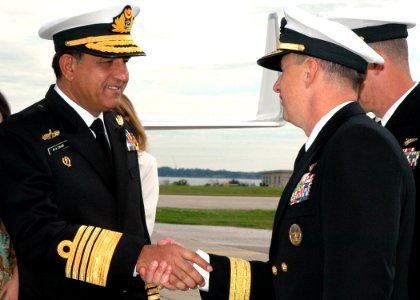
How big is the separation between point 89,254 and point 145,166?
2083 mm

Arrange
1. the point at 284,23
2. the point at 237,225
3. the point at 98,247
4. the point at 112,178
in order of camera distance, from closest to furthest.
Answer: the point at 284,23 < the point at 98,247 < the point at 112,178 < the point at 237,225

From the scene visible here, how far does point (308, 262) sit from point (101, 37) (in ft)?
5.88

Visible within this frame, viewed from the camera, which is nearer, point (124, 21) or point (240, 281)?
point (240, 281)

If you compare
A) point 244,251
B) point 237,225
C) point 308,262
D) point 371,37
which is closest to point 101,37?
point 371,37

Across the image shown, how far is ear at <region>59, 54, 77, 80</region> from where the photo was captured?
12.8ft

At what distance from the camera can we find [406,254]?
2.80 meters

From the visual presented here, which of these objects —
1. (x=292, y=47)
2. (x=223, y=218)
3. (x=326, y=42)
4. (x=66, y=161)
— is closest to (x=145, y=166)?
(x=66, y=161)

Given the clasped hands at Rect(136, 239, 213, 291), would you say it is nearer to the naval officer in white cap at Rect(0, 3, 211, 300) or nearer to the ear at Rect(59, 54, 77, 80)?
the naval officer in white cap at Rect(0, 3, 211, 300)

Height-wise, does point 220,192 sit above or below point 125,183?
below

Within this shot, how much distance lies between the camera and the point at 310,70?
2.96m

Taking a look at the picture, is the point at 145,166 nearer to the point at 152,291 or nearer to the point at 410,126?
the point at 152,291

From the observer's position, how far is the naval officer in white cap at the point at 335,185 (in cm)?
256

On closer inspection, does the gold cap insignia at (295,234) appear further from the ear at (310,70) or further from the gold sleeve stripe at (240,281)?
the gold sleeve stripe at (240,281)

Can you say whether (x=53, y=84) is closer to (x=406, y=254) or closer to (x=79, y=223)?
(x=79, y=223)
